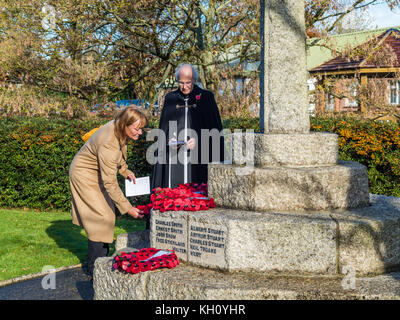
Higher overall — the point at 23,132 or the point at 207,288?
the point at 23,132

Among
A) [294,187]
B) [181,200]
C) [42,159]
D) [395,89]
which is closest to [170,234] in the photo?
[181,200]

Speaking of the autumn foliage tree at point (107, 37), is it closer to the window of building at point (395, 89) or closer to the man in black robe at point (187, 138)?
the window of building at point (395, 89)

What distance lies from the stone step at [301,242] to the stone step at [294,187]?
13cm

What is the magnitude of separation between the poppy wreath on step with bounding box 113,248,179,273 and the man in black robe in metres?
1.55

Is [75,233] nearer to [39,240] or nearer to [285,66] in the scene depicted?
[39,240]

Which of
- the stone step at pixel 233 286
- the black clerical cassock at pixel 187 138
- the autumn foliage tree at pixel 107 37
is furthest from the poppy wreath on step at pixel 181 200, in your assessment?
the autumn foliage tree at pixel 107 37

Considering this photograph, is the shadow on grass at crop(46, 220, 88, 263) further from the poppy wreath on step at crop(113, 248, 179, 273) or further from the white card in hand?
the poppy wreath on step at crop(113, 248, 179, 273)

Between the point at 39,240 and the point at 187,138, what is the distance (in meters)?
3.07

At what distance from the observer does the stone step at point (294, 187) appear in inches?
148

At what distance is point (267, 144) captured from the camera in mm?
3994
